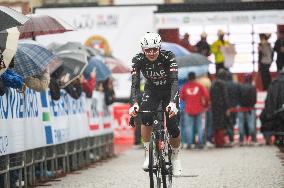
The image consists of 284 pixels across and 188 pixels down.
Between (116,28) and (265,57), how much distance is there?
228 inches

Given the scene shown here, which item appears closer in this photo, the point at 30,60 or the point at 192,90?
the point at 30,60

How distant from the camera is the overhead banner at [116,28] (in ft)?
117

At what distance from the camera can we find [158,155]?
12312 millimetres

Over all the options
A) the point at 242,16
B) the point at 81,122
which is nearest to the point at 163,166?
the point at 81,122

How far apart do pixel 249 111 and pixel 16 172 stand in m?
15.2

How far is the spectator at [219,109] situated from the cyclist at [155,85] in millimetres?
15577

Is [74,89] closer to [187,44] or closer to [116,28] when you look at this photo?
[187,44]

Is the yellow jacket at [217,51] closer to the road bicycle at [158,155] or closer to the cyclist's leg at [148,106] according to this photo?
the cyclist's leg at [148,106]

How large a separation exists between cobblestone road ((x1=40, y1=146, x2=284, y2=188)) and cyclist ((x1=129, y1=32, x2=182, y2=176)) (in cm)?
193

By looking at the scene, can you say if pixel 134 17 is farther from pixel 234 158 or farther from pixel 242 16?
pixel 234 158

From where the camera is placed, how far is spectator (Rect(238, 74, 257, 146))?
2950 centimetres

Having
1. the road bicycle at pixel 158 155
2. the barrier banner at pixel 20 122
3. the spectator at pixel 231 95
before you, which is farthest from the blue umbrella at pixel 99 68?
the road bicycle at pixel 158 155

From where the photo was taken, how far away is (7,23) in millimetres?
13125

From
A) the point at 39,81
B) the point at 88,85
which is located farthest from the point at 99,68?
the point at 39,81
